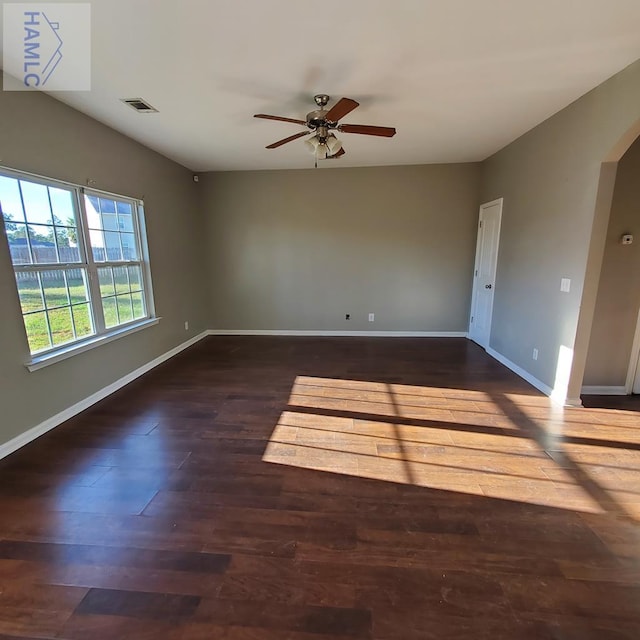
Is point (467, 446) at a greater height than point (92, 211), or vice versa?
point (92, 211)

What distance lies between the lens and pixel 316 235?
17.3 ft

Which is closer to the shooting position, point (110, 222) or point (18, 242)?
point (18, 242)

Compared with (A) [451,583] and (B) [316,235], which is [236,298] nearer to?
(B) [316,235]

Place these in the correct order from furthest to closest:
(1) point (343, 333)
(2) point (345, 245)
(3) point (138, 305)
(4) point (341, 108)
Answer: (1) point (343, 333) → (2) point (345, 245) → (3) point (138, 305) → (4) point (341, 108)

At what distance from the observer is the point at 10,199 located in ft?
7.90

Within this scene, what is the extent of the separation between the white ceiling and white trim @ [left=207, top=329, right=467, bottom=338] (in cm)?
295

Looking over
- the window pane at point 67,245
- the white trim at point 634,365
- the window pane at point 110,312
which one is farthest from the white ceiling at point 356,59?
the white trim at point 634,365

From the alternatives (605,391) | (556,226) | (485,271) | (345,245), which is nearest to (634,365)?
(605,391)

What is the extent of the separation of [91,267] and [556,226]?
4.45 m

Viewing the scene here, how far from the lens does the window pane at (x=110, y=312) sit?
3379 mm

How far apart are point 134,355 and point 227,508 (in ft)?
8.48

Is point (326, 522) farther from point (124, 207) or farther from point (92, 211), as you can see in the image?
point (124, 207)

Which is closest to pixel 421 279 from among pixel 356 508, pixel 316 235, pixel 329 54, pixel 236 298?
pixel 316 235

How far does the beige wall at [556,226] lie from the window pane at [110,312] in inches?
175
